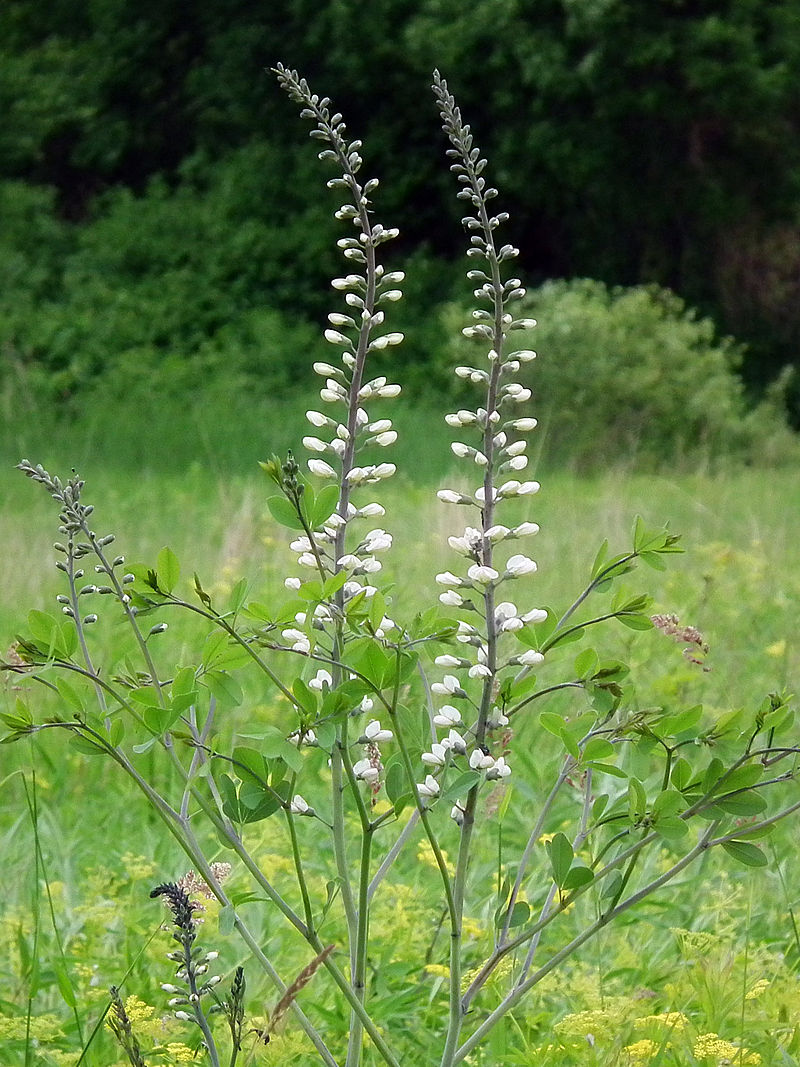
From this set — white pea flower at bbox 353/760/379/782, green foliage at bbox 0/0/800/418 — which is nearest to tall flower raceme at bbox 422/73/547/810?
white pea flower at bbox 353/760/379/782

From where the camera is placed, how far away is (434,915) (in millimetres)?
2555

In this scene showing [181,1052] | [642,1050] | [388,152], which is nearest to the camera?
[181,1052]

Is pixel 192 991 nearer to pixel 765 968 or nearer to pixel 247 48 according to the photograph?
pixel 765 968

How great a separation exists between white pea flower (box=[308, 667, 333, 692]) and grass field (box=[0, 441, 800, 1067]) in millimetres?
515

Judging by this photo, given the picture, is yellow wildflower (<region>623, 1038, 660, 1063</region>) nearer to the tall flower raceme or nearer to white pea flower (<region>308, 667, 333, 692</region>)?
the tall flower raceme

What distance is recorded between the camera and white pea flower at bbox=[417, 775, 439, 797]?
1.48 m

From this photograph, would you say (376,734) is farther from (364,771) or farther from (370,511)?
(370,511)

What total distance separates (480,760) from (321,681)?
0.71 ft

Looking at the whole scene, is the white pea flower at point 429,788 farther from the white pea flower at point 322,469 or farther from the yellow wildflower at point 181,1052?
the yellow wildflower at point 181,1052

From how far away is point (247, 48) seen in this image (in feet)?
68.6

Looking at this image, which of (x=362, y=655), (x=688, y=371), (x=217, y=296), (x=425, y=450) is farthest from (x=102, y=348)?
(x=362, y=655)

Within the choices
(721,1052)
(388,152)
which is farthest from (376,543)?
(388,152)

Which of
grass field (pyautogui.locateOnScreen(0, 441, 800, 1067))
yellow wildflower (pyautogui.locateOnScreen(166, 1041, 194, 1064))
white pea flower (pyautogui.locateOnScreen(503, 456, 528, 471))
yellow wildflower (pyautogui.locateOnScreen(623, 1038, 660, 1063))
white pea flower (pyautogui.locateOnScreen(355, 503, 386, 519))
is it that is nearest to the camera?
white pea flower (pyautogui.locateOnScreen(503, 456, 528, 471))

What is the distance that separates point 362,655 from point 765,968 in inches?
45.7
